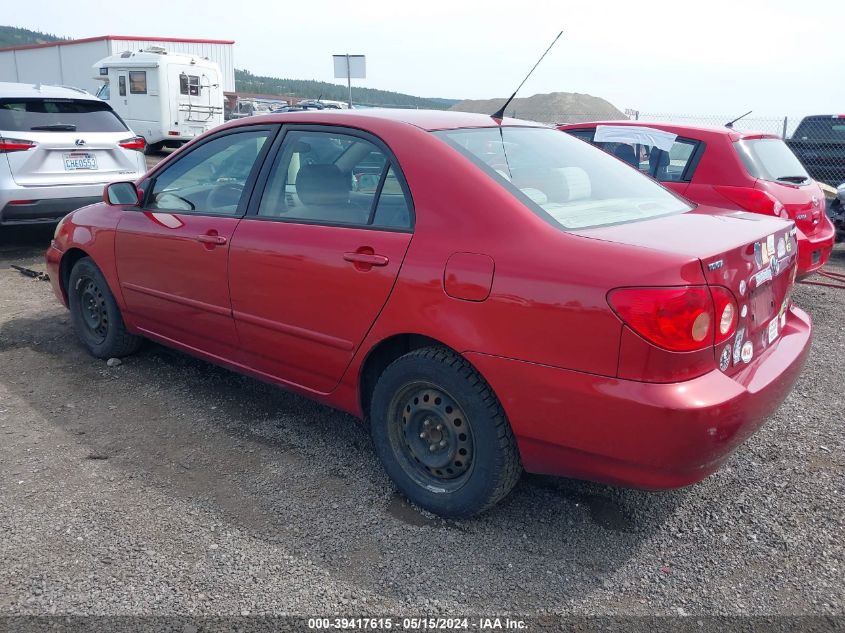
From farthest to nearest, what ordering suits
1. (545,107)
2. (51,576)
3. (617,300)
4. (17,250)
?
1. (545,107)
2. (17,250)
3. (51,576)
4. (617,300)

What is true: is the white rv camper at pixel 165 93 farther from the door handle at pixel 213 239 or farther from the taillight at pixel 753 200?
the door handle at pixel 213 239

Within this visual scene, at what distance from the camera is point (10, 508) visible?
2979 millimetres

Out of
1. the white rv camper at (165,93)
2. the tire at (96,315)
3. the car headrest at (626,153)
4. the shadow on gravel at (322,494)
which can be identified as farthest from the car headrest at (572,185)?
the white rv camper at (165,93)

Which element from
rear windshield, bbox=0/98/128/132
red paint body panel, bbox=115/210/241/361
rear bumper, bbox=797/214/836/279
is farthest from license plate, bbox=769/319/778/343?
rear windshield, bbox=0/98/128/132

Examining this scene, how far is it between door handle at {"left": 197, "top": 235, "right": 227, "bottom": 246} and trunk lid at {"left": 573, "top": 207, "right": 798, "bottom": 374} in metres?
1.83

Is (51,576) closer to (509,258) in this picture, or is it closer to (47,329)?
(509,258)

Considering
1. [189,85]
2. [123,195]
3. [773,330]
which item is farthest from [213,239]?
[189,85]

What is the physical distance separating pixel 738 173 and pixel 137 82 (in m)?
18.6

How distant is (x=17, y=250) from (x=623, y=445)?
7.82 m

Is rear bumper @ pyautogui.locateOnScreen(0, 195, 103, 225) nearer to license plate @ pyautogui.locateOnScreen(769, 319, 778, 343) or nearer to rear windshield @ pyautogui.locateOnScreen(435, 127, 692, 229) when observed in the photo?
rear windshield @ pyautogui.locateOnScreen(435, 127, 692, 229)

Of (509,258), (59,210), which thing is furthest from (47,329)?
(509,258)

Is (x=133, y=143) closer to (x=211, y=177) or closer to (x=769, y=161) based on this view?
(x=211, y=177)

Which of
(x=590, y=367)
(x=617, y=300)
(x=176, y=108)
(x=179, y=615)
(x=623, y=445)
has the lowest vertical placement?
(x=179, y=615)

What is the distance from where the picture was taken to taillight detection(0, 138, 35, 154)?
7062 mm
